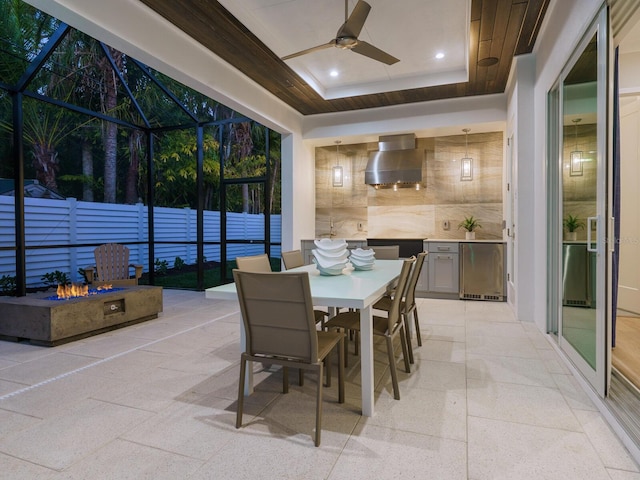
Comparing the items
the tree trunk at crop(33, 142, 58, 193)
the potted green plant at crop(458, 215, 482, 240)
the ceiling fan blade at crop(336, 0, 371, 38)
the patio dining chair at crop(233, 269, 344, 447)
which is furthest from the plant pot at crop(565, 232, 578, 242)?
the tree trunk at crop(33, 142, 58, 193)

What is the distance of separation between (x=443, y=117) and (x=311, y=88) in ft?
6.61

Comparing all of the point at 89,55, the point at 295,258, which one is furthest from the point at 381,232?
the point at 89,55

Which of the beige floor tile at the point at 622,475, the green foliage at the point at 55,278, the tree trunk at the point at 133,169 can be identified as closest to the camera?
the beige floor tile at the point at 622,475

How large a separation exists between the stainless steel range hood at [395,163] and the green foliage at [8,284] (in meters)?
4.94

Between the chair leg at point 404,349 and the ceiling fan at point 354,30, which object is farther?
the ceiling fan at point 354,30

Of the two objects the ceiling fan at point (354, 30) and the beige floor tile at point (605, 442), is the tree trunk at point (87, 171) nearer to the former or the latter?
the ceiling fan at point (354, 30)

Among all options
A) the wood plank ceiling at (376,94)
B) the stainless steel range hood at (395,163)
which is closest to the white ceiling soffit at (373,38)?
the wood plank ceiling at (376,94)

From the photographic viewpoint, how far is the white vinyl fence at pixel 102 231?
4758 millimetres

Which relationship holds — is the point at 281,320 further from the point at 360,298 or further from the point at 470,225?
the point at 470,225

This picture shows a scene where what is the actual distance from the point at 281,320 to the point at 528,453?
4.25 ft

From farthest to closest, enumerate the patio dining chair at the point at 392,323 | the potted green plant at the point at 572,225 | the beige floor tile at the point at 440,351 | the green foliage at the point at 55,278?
the green foliage at the point at 55,278 < the beige floor tile at the point at 440,351 < the potted green plant at the point at 572,225 < the patio dining chair at the point at 392,323

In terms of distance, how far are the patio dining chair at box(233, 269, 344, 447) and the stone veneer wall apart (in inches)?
184

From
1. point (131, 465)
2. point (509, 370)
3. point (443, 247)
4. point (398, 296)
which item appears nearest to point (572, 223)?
point (509, 370)

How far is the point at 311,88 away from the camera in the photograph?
199 inches
